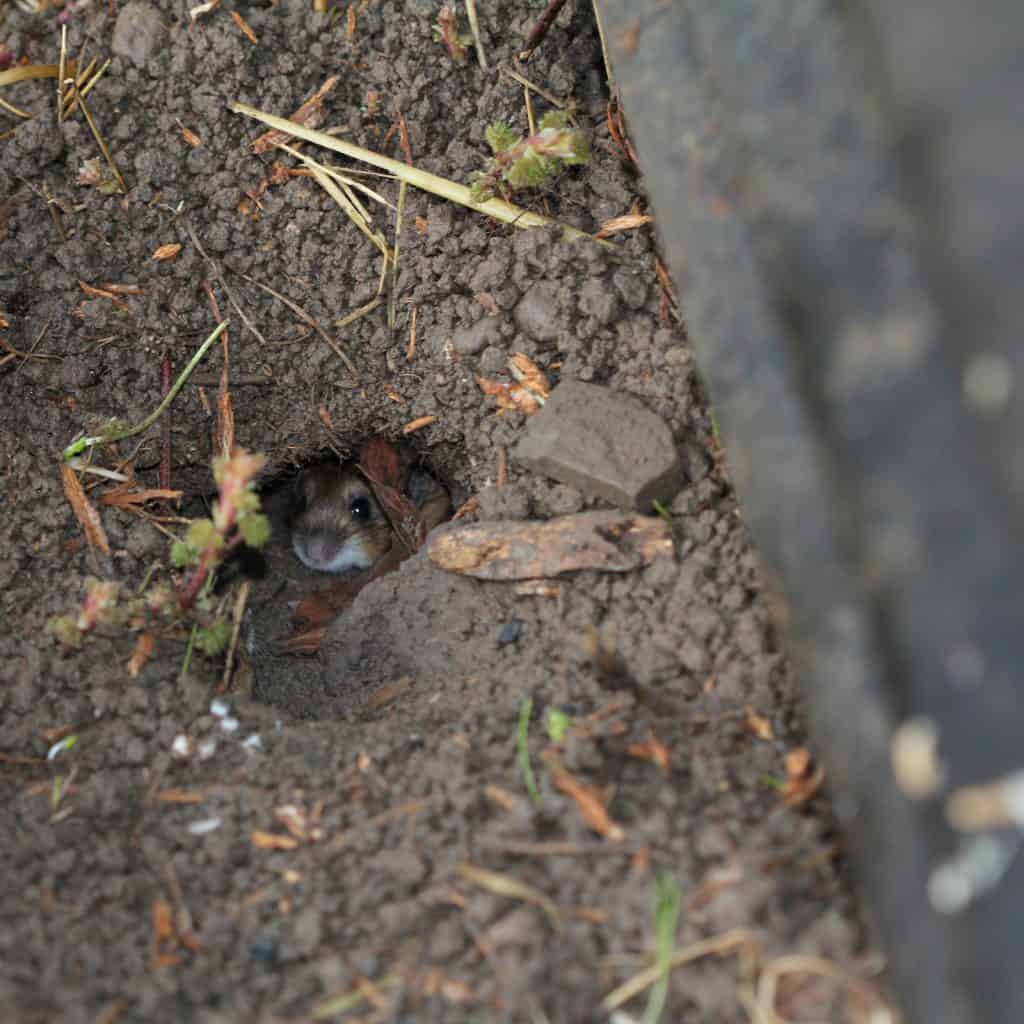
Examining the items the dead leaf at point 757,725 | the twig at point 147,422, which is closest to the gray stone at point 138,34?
the twig at point 147,422

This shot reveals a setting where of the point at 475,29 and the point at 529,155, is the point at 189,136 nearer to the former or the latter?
the point at 475,29

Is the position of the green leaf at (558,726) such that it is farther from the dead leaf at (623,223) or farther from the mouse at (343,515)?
the mouse at (343,515)

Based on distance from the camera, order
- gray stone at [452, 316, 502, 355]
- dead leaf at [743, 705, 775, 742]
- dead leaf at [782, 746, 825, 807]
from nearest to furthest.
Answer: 1. dead leaf at [782, 746, 825, 807]
2. dead leaf at [743, 705, 775, 742]
3. gray stone at [452, 316, 502, 355]

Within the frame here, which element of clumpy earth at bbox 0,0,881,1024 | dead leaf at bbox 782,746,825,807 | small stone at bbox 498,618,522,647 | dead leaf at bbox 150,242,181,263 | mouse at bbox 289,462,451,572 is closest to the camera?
clumpy earth at bbox 0,0,881,1024

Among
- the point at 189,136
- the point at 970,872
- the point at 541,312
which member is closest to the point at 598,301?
the point at 541,312

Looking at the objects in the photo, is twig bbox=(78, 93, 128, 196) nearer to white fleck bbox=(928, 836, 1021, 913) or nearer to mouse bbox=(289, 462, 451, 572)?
mouse bbox=(289, 462, 451, 572)

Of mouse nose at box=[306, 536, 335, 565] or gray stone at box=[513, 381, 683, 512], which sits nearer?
gray stone at box=[513, 381, 683, 512]


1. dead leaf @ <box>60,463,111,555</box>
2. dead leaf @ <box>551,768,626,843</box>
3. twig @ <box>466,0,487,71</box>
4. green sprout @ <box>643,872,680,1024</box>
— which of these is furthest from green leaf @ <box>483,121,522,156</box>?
green sprout @ <box>643,872,680,1024</box>
